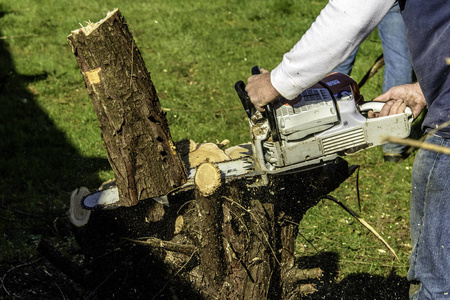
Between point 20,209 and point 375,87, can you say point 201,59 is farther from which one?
point 20,209

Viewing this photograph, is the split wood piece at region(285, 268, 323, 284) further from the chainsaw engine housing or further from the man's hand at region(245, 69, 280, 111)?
the man's hand at region(245, 69, 280, 111)

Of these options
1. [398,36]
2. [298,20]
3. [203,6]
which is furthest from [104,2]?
[398,36]

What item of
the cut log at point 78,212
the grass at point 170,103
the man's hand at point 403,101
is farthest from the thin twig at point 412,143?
the cut log at point 78,212

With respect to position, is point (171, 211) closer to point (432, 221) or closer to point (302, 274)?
point (302, 274)

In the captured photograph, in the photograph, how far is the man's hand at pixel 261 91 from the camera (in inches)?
76.7

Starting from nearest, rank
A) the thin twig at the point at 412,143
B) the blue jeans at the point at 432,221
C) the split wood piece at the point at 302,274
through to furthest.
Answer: the thin twig at the point at 412,143 < the blue jeans at the point at 432,221 < the split wood piece at the point at 302,274

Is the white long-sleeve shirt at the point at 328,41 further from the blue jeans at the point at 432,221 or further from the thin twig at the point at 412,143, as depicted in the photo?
the thin twig at the point at 412,143

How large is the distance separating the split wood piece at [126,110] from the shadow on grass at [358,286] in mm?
1244

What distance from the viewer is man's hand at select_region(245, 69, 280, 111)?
1949mm

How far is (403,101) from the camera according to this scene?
2293 mm

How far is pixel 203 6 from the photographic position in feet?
23.8

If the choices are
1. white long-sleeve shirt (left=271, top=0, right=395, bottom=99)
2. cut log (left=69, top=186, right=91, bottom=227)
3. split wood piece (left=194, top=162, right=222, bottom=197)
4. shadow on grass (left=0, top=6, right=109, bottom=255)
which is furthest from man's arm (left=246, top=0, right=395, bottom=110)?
shadow on grass (left=0, top=6, right=109, bottom=255)

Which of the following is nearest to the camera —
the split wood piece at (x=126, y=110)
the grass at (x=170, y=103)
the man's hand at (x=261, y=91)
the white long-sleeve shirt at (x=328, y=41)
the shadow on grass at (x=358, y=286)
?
the white long-sleeve shirt at (x=328, y=41)

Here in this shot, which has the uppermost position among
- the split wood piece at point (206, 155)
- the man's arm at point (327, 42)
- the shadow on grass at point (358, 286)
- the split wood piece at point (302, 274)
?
the man's arm at point (327, 42)
